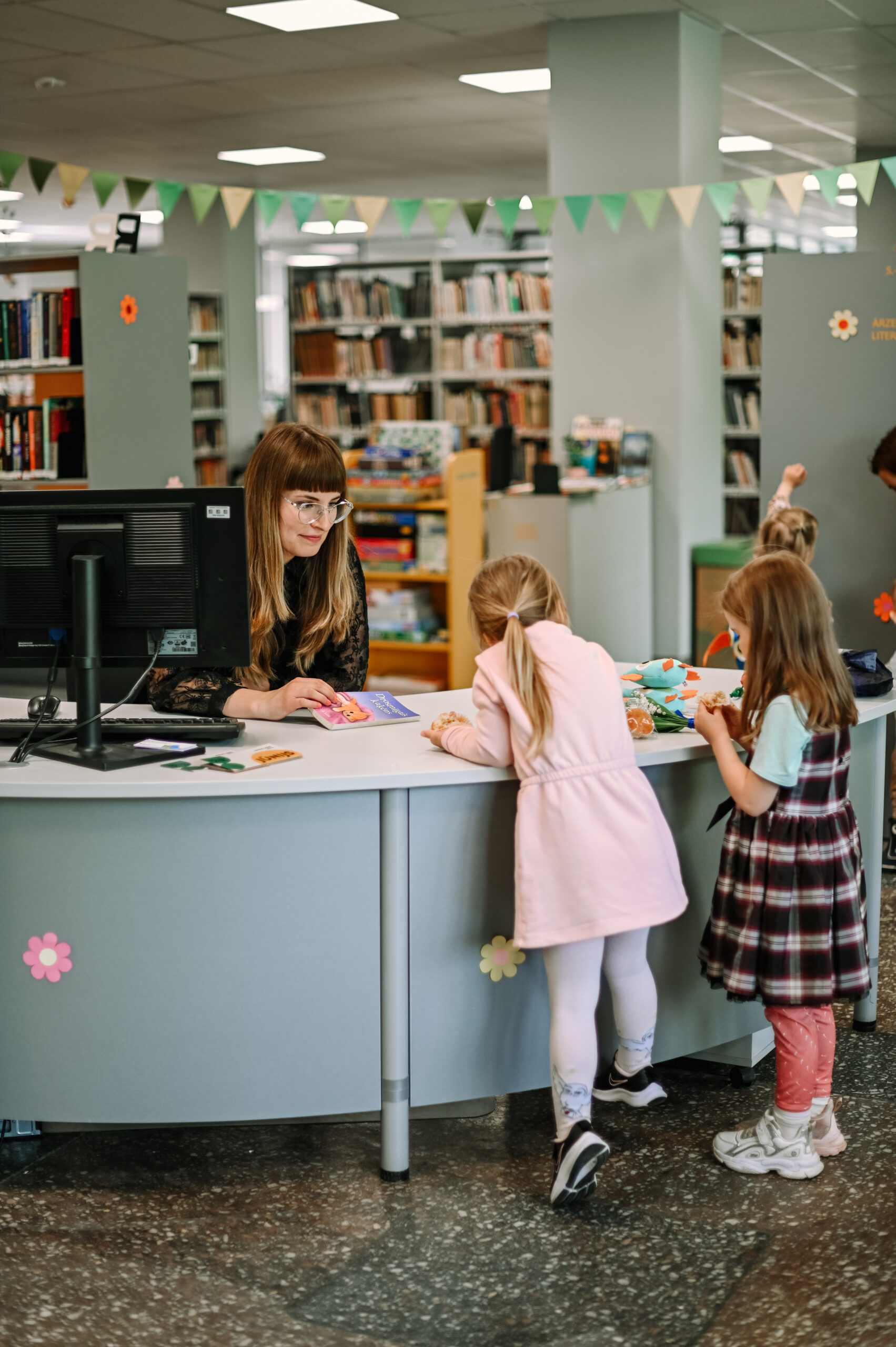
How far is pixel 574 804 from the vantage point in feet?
7.68

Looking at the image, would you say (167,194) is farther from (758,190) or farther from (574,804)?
(574,804)

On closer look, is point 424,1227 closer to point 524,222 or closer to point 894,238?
point 894,238

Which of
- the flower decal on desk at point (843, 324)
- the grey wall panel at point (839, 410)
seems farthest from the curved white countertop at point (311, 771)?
the flower decal on desk at point (843, 324)

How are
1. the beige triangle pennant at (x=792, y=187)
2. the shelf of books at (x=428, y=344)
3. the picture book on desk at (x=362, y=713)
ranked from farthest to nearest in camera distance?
the shelf of books at (x=428, y=344)
the beige triangle pennant at (x=792, y=187)
the picture book on desk at (x=362, y=713)

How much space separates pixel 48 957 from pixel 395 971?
61 centimetres

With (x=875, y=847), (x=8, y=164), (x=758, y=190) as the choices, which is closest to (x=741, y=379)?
(x=758, y=190)

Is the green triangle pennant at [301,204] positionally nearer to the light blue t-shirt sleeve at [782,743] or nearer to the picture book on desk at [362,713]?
the picture book on desk at [362,713]

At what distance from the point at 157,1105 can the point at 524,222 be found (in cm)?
1360

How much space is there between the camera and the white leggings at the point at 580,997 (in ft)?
7.86

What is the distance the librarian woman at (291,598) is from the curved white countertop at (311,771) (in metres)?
0.12

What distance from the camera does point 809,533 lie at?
452cm

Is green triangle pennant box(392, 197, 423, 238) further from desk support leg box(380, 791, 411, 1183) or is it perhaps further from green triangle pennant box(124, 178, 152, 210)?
desk support leg box(380, 791, 411, 1183)

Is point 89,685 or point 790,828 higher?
point 89,685

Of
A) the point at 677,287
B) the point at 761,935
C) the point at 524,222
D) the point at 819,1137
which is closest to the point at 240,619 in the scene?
the point at 761,935
